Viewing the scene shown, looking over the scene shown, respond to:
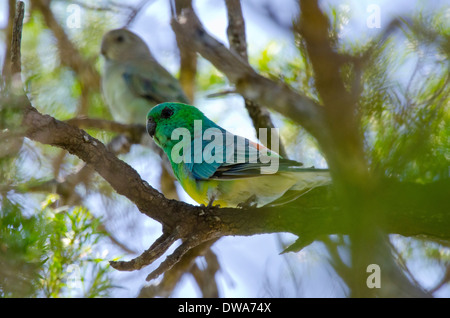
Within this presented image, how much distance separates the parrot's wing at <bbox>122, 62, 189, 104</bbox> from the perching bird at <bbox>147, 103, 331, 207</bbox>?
4.82ft

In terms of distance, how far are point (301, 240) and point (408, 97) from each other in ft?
3.13

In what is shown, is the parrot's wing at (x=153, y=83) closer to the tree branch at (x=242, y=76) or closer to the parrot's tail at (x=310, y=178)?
the tree branch at (x=242, y=76)

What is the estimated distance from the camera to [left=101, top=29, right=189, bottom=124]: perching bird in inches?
205

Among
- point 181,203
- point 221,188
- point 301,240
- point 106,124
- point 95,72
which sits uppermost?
point 95,72

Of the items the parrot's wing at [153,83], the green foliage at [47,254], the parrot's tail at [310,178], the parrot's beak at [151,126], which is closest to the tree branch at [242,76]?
the parrot's tail at [310,178]

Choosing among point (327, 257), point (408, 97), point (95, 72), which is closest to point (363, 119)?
point (408, 97)

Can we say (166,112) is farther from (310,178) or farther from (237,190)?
(310,178)

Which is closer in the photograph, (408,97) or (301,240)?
(408,97)

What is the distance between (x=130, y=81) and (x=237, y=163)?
3.01 metres

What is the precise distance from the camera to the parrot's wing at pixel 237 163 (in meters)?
2.84

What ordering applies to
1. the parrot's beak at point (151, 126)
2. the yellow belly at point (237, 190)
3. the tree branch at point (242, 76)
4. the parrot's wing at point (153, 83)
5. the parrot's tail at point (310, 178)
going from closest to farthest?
the tree branch at point (242, 76), the parrot's tail at point (310, 178), the yellow belly at point (237, 190), the parrot's beak at point (151, 126), the parrot's wing at point (153, 83)

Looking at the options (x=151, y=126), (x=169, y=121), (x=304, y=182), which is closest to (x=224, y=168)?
(x=304, y=182)

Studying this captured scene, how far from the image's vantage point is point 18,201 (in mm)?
2088
